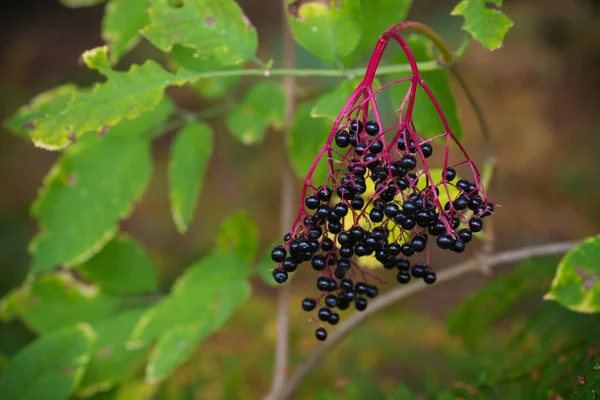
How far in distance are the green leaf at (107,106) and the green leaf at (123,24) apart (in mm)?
380

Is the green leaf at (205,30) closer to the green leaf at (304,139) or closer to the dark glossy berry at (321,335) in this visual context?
the green leaf at (304,139)

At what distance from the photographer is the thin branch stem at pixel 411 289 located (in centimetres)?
125

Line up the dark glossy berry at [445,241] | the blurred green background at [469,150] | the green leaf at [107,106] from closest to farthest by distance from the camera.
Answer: the dark glossy berry at [445,241], the green leaf at [107,106], the blurred green background at [469,150]

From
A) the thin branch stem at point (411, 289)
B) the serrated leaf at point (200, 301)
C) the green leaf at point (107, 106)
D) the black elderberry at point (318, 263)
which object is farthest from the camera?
the serrated leaf at point (200, 301)

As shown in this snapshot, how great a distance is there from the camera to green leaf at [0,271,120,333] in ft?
5.26

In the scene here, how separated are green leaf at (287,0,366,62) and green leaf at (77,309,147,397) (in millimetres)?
912

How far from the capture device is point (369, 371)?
206 cm

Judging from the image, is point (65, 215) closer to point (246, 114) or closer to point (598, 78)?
point (246, 114)

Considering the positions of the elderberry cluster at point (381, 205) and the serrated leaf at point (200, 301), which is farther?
the serrated leaf at point (200, 301)

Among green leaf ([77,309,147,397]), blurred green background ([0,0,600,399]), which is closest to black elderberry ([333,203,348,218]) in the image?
green leaf ([77,309,147,397])

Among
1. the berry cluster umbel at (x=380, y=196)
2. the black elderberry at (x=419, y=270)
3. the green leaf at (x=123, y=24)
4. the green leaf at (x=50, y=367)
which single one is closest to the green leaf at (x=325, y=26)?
the berry cluster umbel at (x=380, y=196)

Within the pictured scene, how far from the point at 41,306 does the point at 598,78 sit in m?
3.07

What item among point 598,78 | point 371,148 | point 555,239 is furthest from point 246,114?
point 598,78

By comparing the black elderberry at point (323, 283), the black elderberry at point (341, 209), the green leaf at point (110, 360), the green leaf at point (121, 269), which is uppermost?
the black elderberry at point (341, 209)
